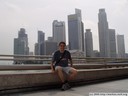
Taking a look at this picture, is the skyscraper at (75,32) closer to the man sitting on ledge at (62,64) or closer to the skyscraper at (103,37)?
the skyscraper at (103,37)

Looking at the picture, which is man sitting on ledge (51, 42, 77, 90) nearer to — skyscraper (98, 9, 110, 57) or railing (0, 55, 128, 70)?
railing (0, 55, 128, 70)

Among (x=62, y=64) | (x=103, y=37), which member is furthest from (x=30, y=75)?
(x=103, y=37)

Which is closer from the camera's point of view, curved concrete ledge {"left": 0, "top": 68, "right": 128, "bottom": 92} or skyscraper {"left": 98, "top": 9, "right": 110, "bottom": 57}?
curved concrete ledge {"left": 0, "top": 68, "right": 128, "bottom": 92}

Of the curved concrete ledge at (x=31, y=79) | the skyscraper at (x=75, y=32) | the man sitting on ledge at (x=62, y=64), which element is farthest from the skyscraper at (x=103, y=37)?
the man sitting on ledge at (x=62, y=64)

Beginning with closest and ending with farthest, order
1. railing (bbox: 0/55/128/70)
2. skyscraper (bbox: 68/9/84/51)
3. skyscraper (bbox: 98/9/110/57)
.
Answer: railing (bbox: 0/55/128/70), skyscraper (bbox: 98/9/110/57), skyscraper (bbox: 68/9/84/51)

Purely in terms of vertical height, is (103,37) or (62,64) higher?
(103,37)

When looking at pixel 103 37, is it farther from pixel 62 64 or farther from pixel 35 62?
pixel 62 64

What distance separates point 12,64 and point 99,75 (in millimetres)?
4418

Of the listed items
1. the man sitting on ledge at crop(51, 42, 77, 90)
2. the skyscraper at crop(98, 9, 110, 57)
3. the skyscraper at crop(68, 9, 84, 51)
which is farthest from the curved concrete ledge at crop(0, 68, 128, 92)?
the skyscraper at crop(68, 9, 84, 51)

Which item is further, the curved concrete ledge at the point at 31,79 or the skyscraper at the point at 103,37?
the skyscraper at the point at 103,37

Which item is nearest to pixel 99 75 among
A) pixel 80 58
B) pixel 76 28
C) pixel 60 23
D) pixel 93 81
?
pixel 93 81

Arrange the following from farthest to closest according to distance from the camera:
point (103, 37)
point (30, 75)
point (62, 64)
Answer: point (103, 37) → point (62, 64) → point (30, 75)

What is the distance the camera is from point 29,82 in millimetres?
6688

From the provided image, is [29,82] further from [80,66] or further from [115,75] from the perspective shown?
[115,75]
